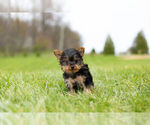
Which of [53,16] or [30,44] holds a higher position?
[53,16]

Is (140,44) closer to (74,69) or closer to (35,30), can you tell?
(35,30)

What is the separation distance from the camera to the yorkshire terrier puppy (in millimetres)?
2008

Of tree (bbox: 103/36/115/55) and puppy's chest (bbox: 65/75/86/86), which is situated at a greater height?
tree (bbox: 103/36/115/55)

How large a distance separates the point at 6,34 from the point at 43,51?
304 centimetres

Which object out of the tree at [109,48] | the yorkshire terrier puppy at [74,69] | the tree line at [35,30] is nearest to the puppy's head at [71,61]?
the yorkshire terrier puppy at [74,69]

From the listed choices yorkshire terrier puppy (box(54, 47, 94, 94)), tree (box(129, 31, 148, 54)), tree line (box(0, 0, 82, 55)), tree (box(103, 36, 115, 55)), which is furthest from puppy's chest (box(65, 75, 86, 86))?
tree (box(129, 31, 148, 54))

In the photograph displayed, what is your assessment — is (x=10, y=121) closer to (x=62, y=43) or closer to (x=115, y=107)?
(x=115, y=107)

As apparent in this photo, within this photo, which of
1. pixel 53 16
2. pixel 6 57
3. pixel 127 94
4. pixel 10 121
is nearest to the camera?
pixel 10 121

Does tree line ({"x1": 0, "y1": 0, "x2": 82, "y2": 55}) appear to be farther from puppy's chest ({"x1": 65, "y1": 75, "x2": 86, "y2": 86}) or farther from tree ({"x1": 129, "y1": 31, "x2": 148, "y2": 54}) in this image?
tree ({"x1": 129, "y1": 31, "x2": 148, "y2": 54})

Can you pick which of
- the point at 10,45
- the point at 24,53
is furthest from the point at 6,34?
the point at 24,53

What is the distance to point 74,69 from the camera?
6.61 feet

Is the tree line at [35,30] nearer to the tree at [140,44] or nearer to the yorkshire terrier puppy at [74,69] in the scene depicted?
the yorkshire terrier puppy at [74,69]

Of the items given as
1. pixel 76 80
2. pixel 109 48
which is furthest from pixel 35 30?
pixel 76 80

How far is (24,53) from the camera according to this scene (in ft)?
41.7
